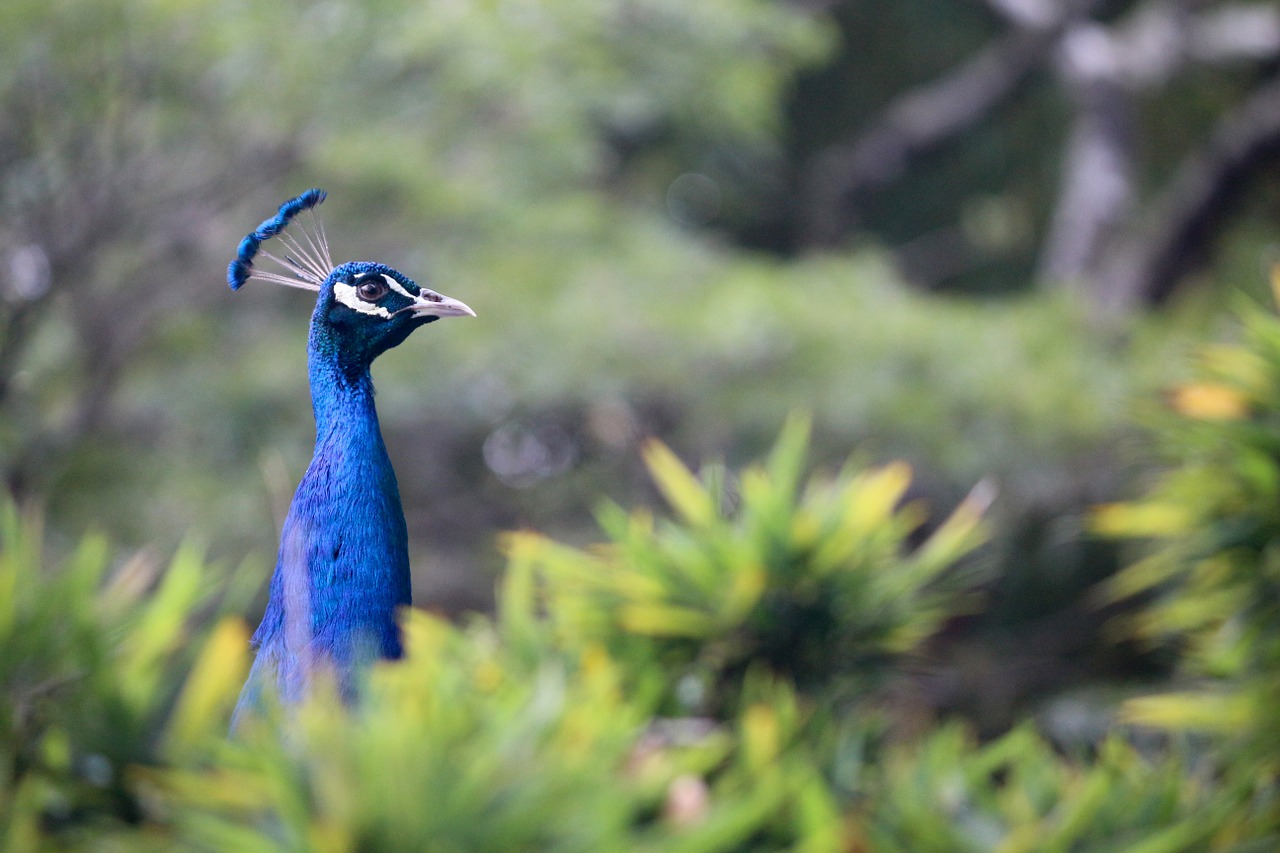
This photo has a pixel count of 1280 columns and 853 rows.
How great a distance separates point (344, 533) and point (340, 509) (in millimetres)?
24

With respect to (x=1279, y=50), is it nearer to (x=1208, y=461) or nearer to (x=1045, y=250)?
(x=1045, y=250)

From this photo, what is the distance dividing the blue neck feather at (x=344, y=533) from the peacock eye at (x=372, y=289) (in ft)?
0.21

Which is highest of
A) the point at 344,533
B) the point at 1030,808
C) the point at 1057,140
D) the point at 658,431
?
the point at 1057,140

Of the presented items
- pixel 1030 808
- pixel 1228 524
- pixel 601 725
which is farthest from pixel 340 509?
pixel 1228 524

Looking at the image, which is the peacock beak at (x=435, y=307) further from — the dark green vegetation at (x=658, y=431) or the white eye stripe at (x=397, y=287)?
the dark green vegetation at (x=658, y=431)

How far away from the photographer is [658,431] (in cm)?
563

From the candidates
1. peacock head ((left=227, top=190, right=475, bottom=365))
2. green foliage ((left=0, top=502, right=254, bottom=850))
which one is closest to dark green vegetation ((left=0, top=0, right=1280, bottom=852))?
green foliage ((left=0, top=502, right=254, bottom=850))

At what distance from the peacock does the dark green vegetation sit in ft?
0.27

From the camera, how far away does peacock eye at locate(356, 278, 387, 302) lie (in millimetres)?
1096

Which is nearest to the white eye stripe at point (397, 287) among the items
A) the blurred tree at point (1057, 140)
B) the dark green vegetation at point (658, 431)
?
the dark green vegetation at point (658, 431)

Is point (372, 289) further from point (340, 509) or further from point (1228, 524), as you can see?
point (1228, 524)

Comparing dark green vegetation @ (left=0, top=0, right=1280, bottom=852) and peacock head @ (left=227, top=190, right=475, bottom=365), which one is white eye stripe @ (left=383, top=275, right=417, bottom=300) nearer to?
peacock head @ (left=227, top=190, right=475, bottom=365)

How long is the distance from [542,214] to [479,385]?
720 mm

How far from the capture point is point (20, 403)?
440 cm
